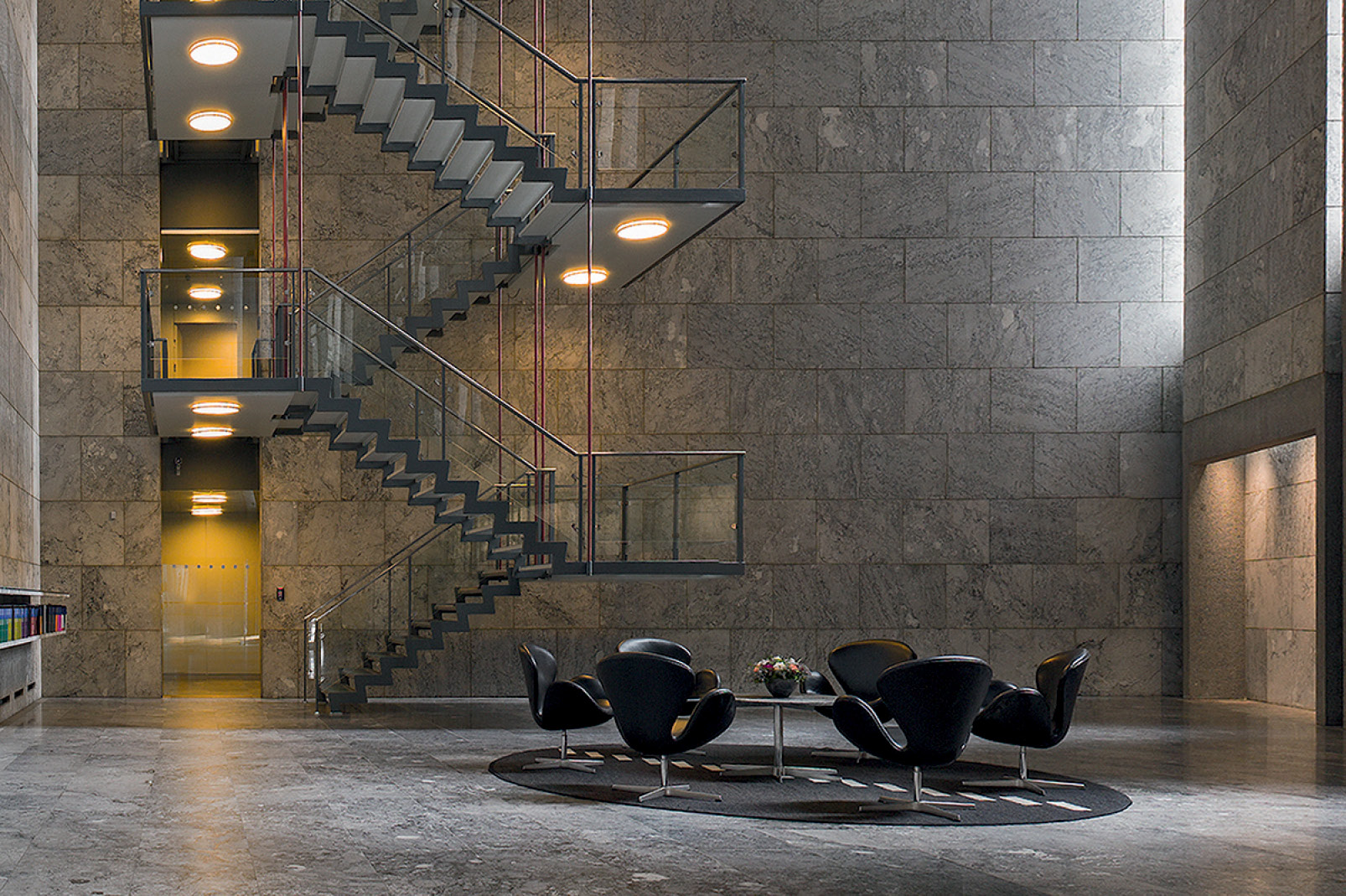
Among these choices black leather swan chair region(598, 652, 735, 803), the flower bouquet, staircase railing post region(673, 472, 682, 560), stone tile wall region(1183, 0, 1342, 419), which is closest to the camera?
black leather swan chair region(598, 652, 735, 803)

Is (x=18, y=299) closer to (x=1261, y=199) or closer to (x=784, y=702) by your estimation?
(x=784, y=702)

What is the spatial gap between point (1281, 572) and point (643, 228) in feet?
28.4

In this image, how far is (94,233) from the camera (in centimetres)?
1692

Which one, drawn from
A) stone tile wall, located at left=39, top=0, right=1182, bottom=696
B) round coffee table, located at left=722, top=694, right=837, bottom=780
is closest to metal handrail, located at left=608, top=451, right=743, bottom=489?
round coffee table, located at left=722, top=694, right=837, bottom=780

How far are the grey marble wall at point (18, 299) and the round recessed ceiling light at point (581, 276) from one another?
5.85 metres

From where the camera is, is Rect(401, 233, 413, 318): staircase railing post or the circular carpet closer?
the circular carpet

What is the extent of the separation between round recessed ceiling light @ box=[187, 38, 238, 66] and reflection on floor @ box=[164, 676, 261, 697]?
742 centimetres

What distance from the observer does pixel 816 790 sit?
9.27m

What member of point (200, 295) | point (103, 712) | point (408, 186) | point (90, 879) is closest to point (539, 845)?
Answer: point (90, 879)

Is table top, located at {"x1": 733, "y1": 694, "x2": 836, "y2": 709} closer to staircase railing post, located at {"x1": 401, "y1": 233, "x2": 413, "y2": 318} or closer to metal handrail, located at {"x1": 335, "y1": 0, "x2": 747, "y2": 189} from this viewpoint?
metal handrail, located at {"x1": 335, "y1": 0, "x2": 747, "y2": 189}

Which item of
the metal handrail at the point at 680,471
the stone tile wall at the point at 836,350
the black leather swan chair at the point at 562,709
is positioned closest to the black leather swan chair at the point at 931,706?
the black leather swan chair at the point at 562,709

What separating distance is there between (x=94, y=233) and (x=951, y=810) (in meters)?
13.0

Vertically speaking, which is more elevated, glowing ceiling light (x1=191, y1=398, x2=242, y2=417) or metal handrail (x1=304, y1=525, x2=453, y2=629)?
glowing ceiling light (x1=191, y1=398, x2=242, y2=417)

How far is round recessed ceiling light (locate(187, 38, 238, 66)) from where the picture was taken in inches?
509
